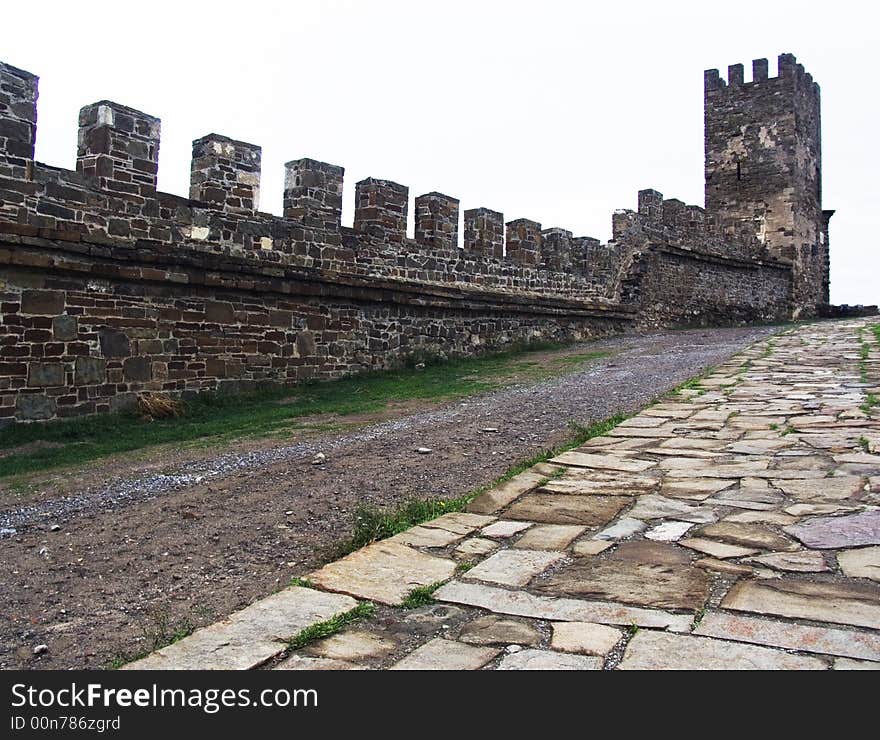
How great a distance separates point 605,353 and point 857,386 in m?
6.02

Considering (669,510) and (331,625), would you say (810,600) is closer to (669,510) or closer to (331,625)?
→ (669,510)

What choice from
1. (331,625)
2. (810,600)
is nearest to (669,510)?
(810,600)

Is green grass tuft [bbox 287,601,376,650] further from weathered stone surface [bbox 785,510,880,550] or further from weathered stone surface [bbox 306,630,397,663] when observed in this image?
weathered stone surface [bbox 785,510,880,550]

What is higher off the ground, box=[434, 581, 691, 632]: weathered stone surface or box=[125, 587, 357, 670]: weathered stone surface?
box=[434, 581, 691, 632]: weathered stone surface

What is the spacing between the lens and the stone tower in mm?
24203

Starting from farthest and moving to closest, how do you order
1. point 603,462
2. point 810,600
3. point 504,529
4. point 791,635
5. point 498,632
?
point 603,462
point 504,529
point 810,600
point 498,632
point 791,635

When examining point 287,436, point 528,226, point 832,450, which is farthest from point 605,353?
point 832,450

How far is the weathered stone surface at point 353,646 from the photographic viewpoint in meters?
2.69

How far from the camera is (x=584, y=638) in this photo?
274 centimetres

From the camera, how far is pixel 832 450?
5391mm

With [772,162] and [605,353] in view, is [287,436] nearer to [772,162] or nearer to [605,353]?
[605,353]

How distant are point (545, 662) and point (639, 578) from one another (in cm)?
90

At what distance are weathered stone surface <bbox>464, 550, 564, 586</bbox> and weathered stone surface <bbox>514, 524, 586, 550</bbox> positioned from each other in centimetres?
9

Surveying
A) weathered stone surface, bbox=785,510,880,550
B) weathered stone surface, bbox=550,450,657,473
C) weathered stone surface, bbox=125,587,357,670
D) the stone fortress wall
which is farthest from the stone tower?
weathered stone surface, bbox=125,587,357,670
